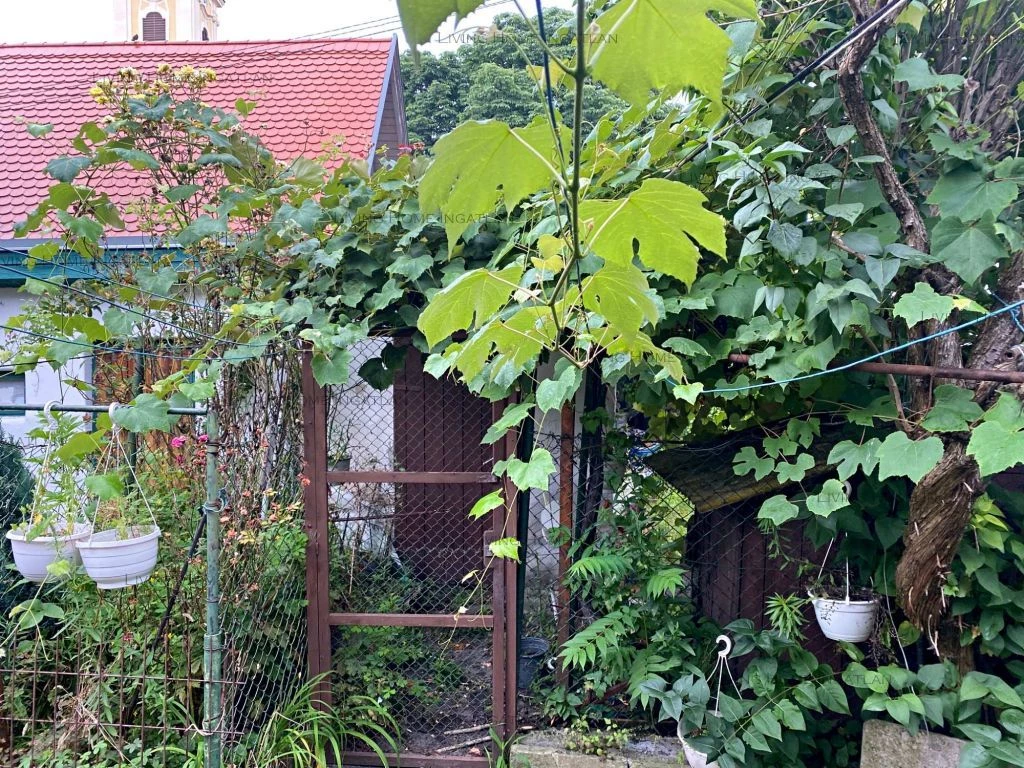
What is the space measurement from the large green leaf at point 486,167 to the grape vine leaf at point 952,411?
181 cm

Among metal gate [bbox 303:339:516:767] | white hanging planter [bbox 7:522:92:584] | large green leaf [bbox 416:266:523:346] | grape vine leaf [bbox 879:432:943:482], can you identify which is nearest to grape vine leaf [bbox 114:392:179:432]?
white hanging planter [bbox 7:522:92:584]

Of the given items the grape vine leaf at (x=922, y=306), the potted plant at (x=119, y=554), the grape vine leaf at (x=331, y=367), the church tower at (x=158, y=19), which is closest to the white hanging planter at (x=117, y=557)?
the potted plant at (x=119, y=554)

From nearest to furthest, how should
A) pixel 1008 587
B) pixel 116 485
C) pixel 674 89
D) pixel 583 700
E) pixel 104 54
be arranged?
pixel 674 89 → pixel 116 485 → pixel 1008 587 → pixel 583 700 → pixel 104 54

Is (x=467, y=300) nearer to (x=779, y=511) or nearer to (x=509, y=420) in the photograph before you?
(x=509, y=420)

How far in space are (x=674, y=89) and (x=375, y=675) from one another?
2.85 m

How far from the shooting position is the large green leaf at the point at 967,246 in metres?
1.85

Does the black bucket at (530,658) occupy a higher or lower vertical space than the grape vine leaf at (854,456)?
lower

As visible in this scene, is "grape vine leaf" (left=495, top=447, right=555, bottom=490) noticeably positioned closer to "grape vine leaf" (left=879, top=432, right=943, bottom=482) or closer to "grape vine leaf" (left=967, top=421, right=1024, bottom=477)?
"grape vine leaf" (left=879, top=432, right=943, bottom=482)

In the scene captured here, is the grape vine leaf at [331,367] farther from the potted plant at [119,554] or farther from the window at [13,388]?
the window at [13,388]

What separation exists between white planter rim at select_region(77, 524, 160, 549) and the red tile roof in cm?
456

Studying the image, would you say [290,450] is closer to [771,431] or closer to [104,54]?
[771,431]

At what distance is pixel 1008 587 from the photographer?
Answer: 2.15 meters

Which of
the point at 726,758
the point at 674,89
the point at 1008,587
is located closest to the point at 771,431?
the point at 1008,587

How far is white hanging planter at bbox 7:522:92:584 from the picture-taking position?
2.14 metres
